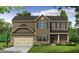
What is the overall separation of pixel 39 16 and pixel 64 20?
1.51ft

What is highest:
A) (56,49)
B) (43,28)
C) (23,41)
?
(43,28)

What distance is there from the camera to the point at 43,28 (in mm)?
6711

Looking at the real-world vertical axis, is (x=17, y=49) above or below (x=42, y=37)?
below

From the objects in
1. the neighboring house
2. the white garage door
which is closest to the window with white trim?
the neighboring house

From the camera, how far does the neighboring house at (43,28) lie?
668cm

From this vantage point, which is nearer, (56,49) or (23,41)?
(56,49)

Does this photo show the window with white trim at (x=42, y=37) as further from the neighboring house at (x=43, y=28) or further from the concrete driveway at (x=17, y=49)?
the concrete driveway at (x=17, y=49)

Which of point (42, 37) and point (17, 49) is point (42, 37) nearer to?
point (42, 37)

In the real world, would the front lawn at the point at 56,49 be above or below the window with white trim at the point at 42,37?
below

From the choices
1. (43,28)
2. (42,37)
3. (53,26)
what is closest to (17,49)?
(42,37)

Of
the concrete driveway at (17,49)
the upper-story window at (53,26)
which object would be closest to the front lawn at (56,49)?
the concrete driveway at (17,49)

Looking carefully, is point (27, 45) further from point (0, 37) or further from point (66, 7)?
point (66, 7)
